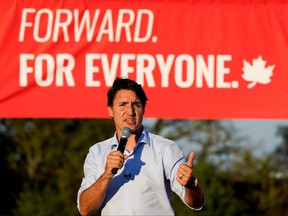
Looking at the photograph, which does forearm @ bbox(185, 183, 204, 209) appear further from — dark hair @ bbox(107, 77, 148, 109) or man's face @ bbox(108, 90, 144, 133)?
dark hair @ bbox(107, 77, 148, 109)

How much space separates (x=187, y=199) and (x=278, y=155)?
30044mm

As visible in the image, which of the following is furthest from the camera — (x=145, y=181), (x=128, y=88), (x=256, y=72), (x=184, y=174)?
(x=256, y=72)

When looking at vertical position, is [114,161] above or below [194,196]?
above

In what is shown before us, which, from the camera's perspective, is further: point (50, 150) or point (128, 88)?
point (50, 150)

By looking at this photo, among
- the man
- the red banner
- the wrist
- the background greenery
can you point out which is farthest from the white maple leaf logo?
the background greenery

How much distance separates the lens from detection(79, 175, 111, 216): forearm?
21.9ft

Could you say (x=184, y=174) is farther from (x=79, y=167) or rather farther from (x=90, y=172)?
(x=79, y=167)

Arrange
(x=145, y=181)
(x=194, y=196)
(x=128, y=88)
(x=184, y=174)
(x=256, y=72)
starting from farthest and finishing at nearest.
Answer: (x=256, y=72), (x=128, y=88), (x=145, y=181), (x=194, y=196), (x=184, y=174)

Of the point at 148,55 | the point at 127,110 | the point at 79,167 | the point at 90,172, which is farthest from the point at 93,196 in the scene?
the point at 79,167

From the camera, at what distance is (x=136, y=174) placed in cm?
687

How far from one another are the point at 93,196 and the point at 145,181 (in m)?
0.33

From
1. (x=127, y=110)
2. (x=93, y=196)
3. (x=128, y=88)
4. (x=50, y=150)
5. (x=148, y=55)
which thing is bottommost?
(x=93, y=196)

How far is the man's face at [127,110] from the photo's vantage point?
6836 mm

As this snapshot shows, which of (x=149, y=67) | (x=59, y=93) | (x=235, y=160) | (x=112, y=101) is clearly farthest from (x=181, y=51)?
(x=235, y=160)
